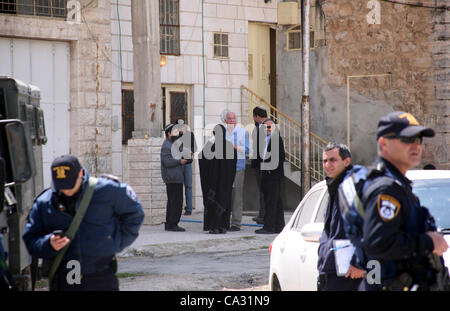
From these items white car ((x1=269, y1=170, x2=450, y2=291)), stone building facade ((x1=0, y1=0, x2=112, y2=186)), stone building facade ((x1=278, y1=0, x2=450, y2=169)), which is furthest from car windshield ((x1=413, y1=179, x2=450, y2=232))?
stone building facade ((x1=278, y1=0, x2=450, y2=169))

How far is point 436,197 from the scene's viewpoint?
6809 mm

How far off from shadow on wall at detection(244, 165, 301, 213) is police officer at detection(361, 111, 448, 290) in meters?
16.1

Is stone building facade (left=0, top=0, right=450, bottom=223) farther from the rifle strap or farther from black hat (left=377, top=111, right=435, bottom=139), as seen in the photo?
black hat (left=377, top=111, right=435, bottom=139)

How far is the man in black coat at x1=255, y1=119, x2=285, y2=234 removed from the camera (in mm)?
14398

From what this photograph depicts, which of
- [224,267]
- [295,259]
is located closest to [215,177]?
[224,267]

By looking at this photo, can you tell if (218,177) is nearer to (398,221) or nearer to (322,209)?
(322,209)

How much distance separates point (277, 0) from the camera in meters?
21.2

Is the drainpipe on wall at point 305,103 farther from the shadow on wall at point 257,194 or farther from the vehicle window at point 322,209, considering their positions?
the vehicle window at point 322,209

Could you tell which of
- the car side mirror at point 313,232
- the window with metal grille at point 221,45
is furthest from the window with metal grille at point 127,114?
the car side mirror at point 313,232

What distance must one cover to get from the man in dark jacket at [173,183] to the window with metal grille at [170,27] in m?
4.97

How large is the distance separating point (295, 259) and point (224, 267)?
159 inches

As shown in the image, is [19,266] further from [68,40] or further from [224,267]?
[68,40]

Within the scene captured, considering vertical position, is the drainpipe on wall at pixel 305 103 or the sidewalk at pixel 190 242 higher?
the drainpipe on wall at pixel 305 103

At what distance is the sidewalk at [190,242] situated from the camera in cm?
1255
